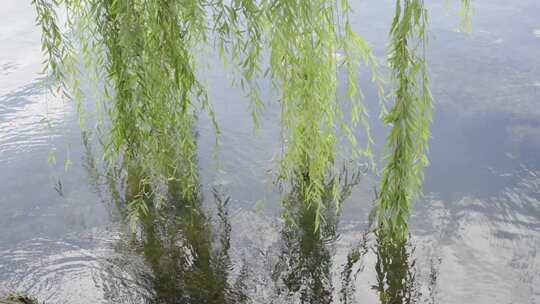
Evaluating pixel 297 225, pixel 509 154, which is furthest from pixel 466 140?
pixel 297 225

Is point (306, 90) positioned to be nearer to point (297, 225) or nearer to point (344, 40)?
point (344, 40)

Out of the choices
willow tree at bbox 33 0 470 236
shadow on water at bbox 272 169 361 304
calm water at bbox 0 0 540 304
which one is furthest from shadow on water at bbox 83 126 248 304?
willow tree at bbox 33 0 470 236

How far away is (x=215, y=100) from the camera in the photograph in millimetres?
5547

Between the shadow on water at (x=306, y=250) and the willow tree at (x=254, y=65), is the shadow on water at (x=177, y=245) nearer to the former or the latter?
the shadow on water at (x=306, y=250)

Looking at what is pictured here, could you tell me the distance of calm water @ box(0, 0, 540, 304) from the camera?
3.25 metres

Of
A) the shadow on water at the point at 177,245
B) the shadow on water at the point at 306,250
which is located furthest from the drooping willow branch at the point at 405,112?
the shadow on water at the point at 177,245

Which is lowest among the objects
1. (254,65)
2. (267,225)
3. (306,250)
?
(306,250)

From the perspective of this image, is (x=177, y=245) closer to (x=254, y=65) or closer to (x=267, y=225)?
(x=267, y=225)

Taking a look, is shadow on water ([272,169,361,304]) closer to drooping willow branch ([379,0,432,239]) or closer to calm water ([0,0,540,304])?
calm water ([0,0,540,304])

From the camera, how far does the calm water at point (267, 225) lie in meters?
3.25

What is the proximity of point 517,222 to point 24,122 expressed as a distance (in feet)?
14.2

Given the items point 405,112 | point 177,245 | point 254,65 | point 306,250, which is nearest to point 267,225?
point 306,250

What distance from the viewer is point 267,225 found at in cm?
378

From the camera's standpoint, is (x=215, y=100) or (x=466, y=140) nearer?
(x=466, y=140)
